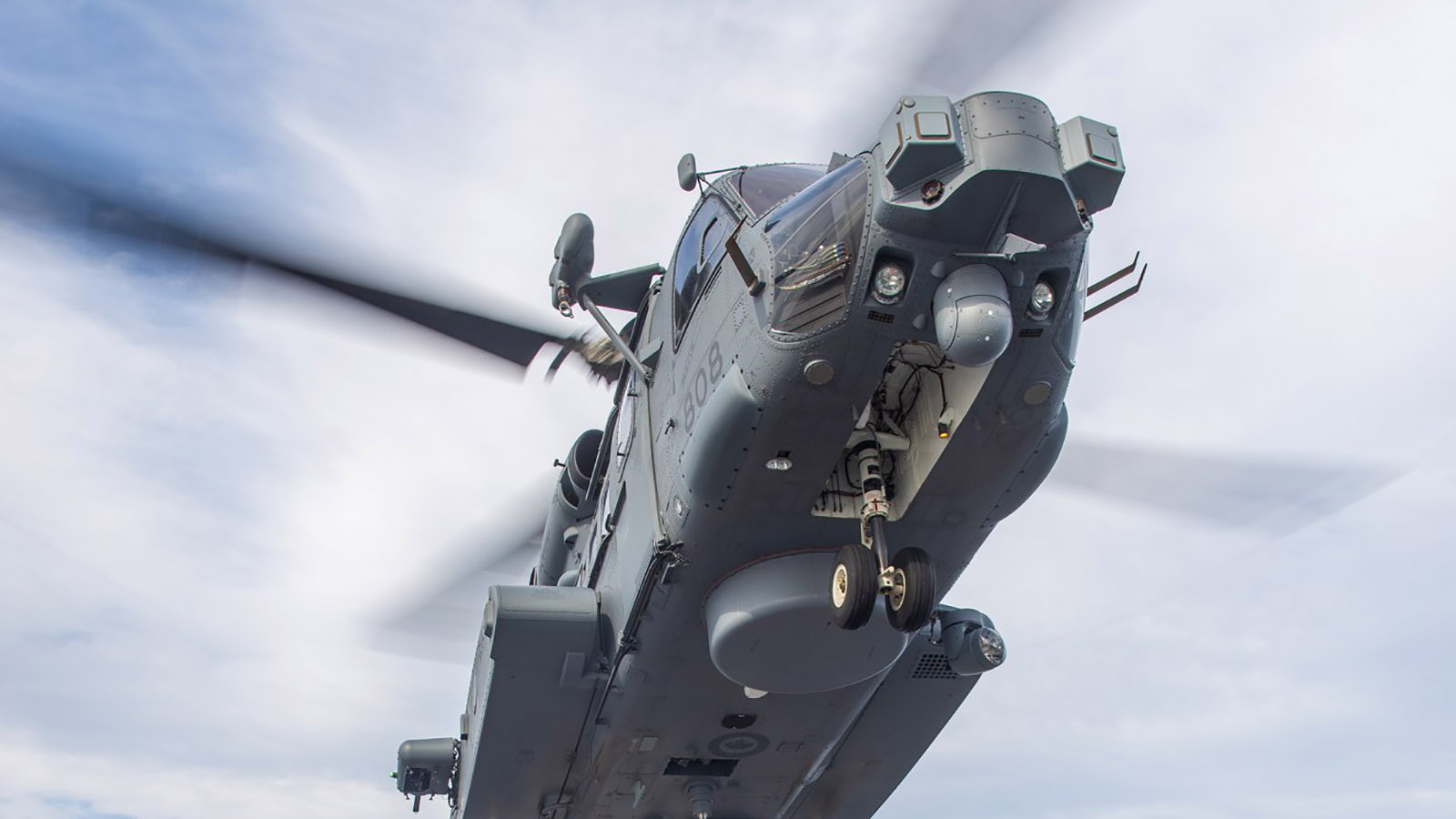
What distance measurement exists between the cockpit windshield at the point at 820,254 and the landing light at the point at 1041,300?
0.96 meters

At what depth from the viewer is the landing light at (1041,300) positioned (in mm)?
6223

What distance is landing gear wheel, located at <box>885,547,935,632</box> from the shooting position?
21.3 feet

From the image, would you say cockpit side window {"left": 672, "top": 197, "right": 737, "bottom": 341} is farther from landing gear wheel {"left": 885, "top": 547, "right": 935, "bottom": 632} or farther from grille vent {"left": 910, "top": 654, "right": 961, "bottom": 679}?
grille vent {"left": 910, "top": 654, "right": 961, "bottom": 679}

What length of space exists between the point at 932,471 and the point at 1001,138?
83.7 inches

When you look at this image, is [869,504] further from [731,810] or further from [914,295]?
[731,810]

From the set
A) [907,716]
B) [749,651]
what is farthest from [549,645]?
[907,716]

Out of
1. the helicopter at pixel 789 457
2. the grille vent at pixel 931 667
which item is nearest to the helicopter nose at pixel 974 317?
the helicopter at pixel 789 457

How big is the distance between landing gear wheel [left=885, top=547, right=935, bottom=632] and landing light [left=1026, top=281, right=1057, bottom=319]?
146cm

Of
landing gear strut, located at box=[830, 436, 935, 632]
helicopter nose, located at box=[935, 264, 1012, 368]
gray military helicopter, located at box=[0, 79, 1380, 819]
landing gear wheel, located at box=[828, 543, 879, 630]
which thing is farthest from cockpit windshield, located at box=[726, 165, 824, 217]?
landing gear wheel, located at box=[828, 543, 879, 630]

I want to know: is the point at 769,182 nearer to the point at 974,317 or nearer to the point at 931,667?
the point at 974,317

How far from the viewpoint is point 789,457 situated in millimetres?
6863

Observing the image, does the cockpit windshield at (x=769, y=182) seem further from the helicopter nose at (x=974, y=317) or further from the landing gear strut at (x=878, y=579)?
Answer: the landing gear strut at (x=878, y=579)

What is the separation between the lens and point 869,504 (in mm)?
6883

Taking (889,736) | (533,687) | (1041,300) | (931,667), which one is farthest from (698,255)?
(889,736)
